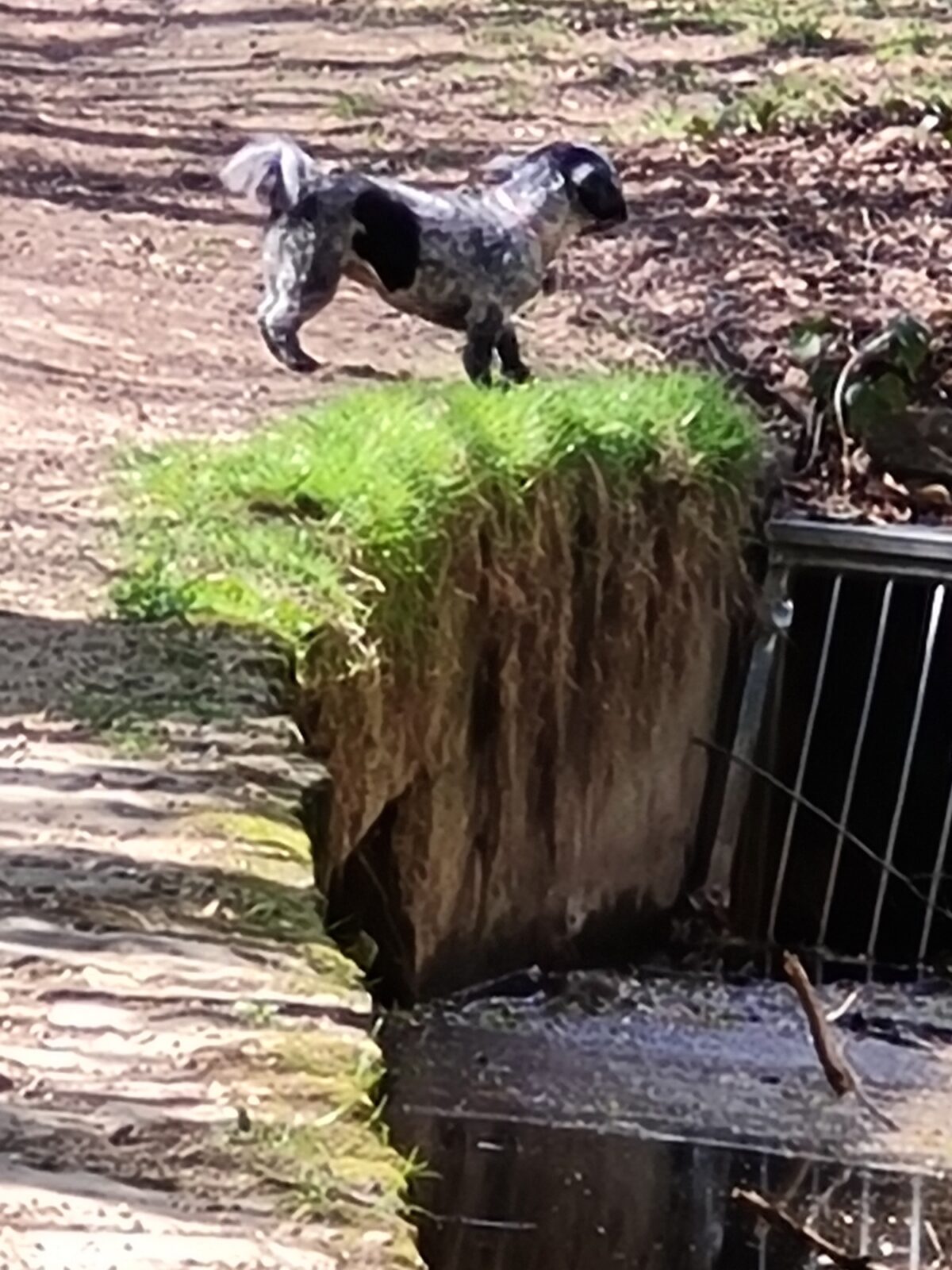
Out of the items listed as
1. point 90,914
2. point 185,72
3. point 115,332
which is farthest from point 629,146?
point 90,914

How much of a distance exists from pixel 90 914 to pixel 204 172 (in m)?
5.58

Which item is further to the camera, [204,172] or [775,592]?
[204,172]

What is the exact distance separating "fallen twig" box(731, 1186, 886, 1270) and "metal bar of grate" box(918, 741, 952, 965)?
2007 mm

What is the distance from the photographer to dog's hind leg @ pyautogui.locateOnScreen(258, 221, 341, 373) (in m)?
5.51

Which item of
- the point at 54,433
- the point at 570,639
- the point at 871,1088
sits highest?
the point at 54,433

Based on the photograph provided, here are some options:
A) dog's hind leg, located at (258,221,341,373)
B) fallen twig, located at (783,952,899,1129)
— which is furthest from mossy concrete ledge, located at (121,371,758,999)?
fallen twig, located at (783,952,899,1129)

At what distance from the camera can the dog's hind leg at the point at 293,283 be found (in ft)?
18.1

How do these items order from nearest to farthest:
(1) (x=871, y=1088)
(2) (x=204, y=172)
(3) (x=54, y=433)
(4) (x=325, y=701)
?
(4) (x=325, y=701)
(1) (x=871, y=1088)
(3) (x=54, y=433)
(2) (x=204, y=172)

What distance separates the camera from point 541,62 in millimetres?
9672

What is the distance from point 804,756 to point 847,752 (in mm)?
467

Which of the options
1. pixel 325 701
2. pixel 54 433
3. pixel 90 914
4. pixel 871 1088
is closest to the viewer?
pixel 90 914

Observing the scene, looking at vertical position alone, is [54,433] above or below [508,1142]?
above

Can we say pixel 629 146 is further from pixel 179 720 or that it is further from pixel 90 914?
pixel 90 914

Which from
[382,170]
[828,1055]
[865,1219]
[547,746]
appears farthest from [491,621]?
[382,170]
